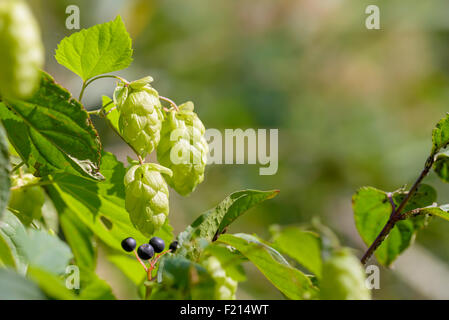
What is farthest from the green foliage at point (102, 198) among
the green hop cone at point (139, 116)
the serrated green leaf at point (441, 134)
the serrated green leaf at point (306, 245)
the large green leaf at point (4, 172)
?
the serrated green leaf at point (441, 134)

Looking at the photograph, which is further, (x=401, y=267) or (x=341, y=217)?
(x=341, y=217)

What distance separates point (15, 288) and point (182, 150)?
1.24ft

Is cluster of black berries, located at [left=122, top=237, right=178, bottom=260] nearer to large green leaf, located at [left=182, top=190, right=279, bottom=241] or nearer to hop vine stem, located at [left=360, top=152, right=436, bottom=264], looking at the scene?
large green leaf, located at [left=182, top=190, right=279, bottom=241]

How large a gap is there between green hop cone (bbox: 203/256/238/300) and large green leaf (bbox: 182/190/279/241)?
16 cm

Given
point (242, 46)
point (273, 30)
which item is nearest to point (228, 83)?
point (242, 46)

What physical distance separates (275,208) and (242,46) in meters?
1.77

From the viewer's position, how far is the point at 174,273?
2.03 feet

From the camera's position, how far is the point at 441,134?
0.97 meters

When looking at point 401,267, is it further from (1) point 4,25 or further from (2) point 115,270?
(1) point 4,25

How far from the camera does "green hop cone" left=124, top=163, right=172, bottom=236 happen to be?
2.56 feet

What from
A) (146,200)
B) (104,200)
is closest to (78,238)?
(104,200)

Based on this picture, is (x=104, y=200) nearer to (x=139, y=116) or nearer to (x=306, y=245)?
(x=139, y=116)

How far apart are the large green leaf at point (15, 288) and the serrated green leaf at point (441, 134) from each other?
0.78 meters

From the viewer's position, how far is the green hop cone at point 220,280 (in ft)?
2.16
